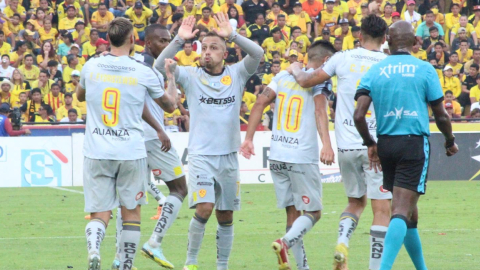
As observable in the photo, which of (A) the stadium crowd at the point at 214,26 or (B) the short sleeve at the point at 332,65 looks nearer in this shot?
(B) the short sleeve at the point at 332,65

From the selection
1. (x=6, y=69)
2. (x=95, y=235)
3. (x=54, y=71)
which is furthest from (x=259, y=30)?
(x=95, y=235)

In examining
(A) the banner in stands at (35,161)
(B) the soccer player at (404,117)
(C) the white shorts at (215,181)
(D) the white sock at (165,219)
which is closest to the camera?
(B) the soccer player at (404,117)

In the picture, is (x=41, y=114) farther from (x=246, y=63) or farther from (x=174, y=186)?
(x=246, y=63)

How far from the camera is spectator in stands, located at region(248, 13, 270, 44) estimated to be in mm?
24703

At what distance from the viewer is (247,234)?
34.6ft

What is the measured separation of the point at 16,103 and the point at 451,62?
12.6 metres

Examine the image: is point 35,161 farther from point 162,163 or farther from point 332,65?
point 332,65

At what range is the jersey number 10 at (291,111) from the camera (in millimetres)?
7723

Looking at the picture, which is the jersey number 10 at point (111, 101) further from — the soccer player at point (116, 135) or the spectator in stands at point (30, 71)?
the spectator in stands at point (30, 71)

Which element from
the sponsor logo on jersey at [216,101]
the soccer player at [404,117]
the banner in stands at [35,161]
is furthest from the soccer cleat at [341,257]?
the banner in stands at [35,161]

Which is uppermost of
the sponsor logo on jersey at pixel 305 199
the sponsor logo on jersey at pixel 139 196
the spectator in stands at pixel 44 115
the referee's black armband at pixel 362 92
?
the referee's black armband at pixel 362 92

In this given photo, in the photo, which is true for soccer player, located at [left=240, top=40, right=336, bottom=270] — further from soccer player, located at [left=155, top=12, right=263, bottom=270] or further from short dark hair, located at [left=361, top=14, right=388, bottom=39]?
short dark hair, located at [left=361, top=14, right=388, bottom=39]

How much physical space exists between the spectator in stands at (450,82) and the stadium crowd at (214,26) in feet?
0.09

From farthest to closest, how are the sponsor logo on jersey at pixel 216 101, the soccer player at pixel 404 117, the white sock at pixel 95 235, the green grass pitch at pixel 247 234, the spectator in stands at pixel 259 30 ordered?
1. the spectator in stands at pixel 259 30
2. the green grass pitch at pixel 247 234
3. the sponsor logo on jersey at pixel 216 101
4. the white sock at pixel 95 235
5. the soccer player at pixel 404 117
